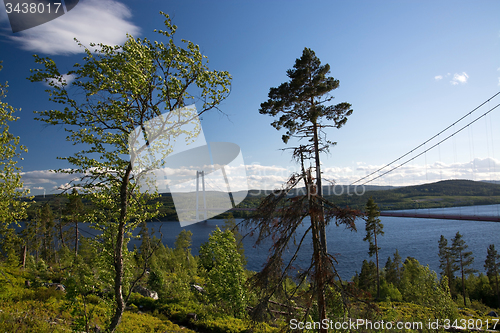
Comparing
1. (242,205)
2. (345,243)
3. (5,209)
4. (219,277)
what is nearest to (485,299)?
(345,243)

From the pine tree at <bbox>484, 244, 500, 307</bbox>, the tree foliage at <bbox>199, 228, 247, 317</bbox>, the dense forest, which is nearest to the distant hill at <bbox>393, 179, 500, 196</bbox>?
the pine tree at <bbox>484, 244, 500, 307</bbox>

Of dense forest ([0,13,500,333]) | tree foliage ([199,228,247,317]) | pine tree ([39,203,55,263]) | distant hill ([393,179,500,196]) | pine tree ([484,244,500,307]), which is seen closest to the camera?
dense forest ([0,13,500,333])

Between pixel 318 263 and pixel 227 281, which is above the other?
Result: pixel 318 263

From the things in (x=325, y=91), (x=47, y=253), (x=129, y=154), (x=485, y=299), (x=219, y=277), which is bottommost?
(x=485, y=299)

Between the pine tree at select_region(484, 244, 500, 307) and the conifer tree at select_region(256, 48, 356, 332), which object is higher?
the conifer tree at select_region(256, 48, 356, 332)

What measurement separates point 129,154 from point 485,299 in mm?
48992

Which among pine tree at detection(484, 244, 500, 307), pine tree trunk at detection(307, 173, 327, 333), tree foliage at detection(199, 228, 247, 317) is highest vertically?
pine tree trunk at detection(307, 173, 327, 333)

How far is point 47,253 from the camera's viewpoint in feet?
104

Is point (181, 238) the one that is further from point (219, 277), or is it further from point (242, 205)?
point (219, 277)

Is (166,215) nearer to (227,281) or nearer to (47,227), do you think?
(227,281)

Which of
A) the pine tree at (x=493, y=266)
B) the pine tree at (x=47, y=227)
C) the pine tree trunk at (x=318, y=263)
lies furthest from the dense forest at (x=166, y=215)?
the pine tree at (x=493, y=266)

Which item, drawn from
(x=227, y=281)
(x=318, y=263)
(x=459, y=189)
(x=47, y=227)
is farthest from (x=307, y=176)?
(x=459, y=189)

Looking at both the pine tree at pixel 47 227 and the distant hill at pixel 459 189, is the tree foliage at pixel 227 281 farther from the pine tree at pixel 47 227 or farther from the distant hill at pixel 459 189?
the distant hill at pixel 459 189

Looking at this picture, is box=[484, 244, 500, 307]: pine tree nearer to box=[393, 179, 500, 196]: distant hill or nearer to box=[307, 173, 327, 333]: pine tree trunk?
box=[307, 173, 327, 333]: pine tree trunk
